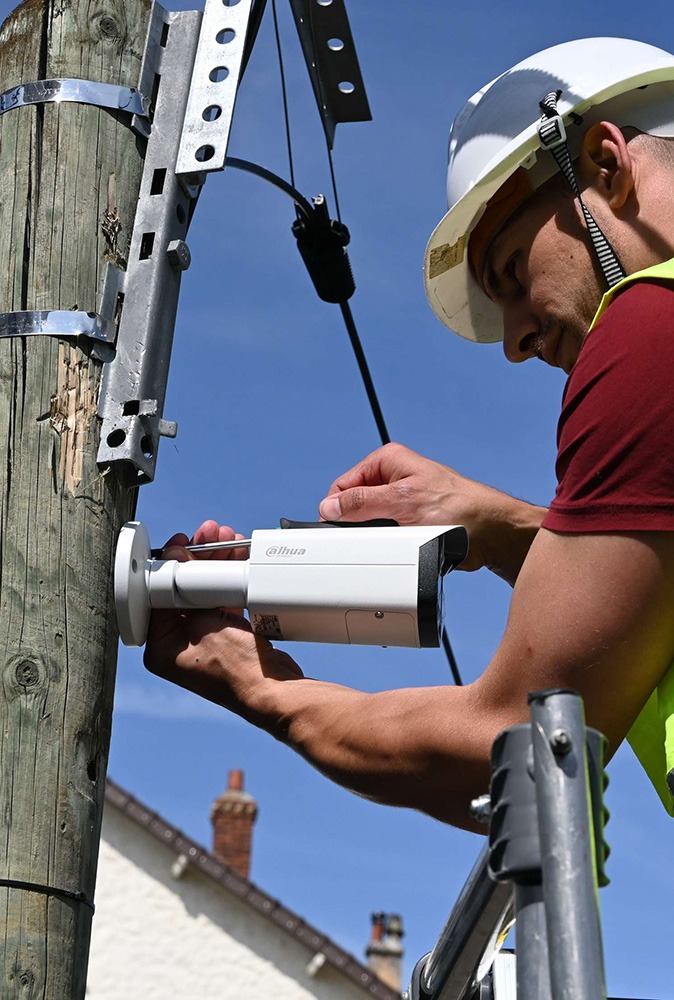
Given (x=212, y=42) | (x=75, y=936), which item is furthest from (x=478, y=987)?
(x=212, y=42)

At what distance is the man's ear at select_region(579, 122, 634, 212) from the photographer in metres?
2.59

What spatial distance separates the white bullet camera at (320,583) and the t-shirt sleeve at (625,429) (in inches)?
16.8

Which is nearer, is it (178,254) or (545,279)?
(545,279)

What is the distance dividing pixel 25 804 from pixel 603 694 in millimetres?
1001

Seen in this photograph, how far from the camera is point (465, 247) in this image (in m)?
3.14

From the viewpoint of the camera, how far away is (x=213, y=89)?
9.82ft

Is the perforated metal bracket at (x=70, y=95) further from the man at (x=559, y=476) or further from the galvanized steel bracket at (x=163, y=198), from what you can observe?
the man at (x=559, y=476)

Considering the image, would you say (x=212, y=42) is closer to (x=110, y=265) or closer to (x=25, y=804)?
(x=110, y=265)

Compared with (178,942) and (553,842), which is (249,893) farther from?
(553,842)

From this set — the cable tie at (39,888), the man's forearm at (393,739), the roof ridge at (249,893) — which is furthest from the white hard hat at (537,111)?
the roof ridge at (249,893)

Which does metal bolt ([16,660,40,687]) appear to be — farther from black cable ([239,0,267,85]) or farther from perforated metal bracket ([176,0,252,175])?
black cable ([239,0,267,85])

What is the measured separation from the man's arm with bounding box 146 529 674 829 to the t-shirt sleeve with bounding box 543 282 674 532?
1.4 inches

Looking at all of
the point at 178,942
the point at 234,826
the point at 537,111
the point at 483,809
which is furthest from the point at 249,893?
the point at 483,809

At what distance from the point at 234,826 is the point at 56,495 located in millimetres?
14795
